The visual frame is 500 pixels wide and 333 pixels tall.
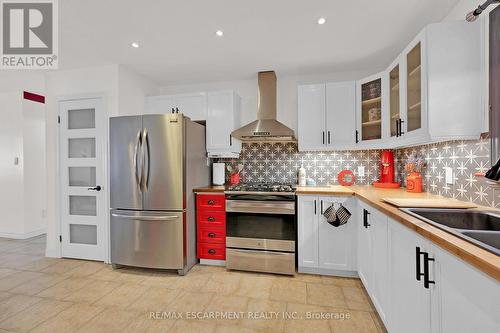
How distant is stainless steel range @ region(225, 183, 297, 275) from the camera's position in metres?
2.54

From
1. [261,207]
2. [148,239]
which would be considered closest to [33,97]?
[148,239]

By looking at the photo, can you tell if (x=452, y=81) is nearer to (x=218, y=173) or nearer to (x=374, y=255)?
(x=374, y=255)

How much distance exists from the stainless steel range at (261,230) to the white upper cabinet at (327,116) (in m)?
0.80

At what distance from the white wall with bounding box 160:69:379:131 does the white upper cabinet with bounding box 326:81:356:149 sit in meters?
0.41

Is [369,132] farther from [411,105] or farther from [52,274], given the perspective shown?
[52,274]

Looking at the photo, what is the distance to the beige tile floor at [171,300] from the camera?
1.77 meters

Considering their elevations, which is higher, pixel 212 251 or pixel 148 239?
pixel 148 239

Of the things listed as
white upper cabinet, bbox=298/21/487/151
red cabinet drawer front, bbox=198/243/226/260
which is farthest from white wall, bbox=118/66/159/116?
white upper cabinet, bbox=298/21/487/151

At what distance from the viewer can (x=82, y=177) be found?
305 centimetres

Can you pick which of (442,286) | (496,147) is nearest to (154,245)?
(442,286)

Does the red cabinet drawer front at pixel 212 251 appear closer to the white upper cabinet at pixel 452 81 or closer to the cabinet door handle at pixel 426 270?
the cabinet door handle at pixel 426 270

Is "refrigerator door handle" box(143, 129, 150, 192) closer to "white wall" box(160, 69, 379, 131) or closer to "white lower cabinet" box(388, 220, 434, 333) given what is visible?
"white wall" box(160, 69, 379, 131)

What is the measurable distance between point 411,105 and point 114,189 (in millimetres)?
3104

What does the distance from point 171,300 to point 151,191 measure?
3.70 ft
